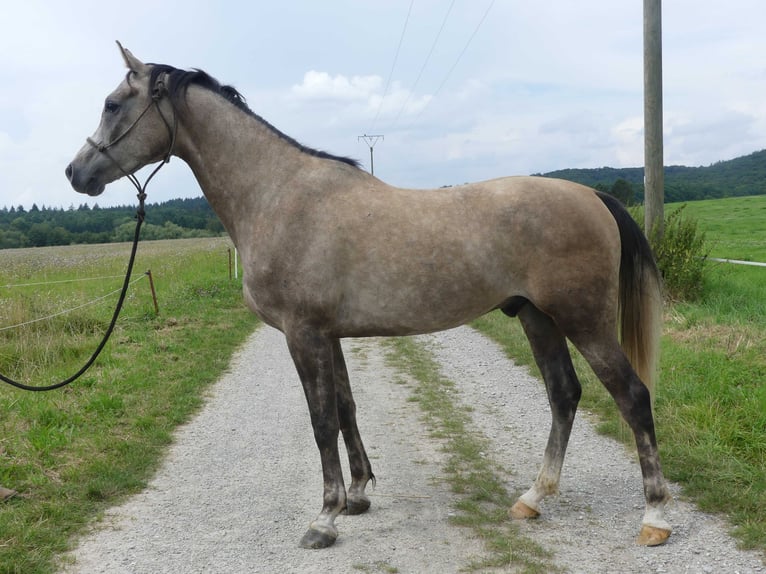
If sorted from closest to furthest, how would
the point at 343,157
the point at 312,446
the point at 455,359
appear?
the point at 343,157
the point at 312,446
the point at 455,359

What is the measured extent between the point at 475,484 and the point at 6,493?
3.25 m

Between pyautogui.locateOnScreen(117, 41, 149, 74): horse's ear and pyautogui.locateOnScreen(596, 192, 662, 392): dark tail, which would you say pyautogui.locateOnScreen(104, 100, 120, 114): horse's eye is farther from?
pyautogui.locateOnScreen(596, 192, 662, 392): dark tail

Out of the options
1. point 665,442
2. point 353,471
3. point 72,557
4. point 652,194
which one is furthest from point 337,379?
point 652,194

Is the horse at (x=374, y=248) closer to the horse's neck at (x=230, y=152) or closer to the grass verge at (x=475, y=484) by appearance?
the horse's neck at (x=230, y=152)

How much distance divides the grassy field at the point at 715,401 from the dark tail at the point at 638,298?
0.84m

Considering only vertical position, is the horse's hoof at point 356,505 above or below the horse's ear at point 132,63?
below

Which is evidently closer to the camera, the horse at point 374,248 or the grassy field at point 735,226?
the horse at point 374,248

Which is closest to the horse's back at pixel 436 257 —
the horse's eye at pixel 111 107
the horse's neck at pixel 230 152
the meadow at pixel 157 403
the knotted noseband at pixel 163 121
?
the horse's neck at pixel 230 152

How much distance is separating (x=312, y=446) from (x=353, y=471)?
137 centimetres

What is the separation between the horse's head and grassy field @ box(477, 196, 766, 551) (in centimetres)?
402

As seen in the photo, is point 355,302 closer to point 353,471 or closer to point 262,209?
point 262,209

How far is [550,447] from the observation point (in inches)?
171

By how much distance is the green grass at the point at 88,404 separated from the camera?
4.13m

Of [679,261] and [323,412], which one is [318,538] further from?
[679,261]
